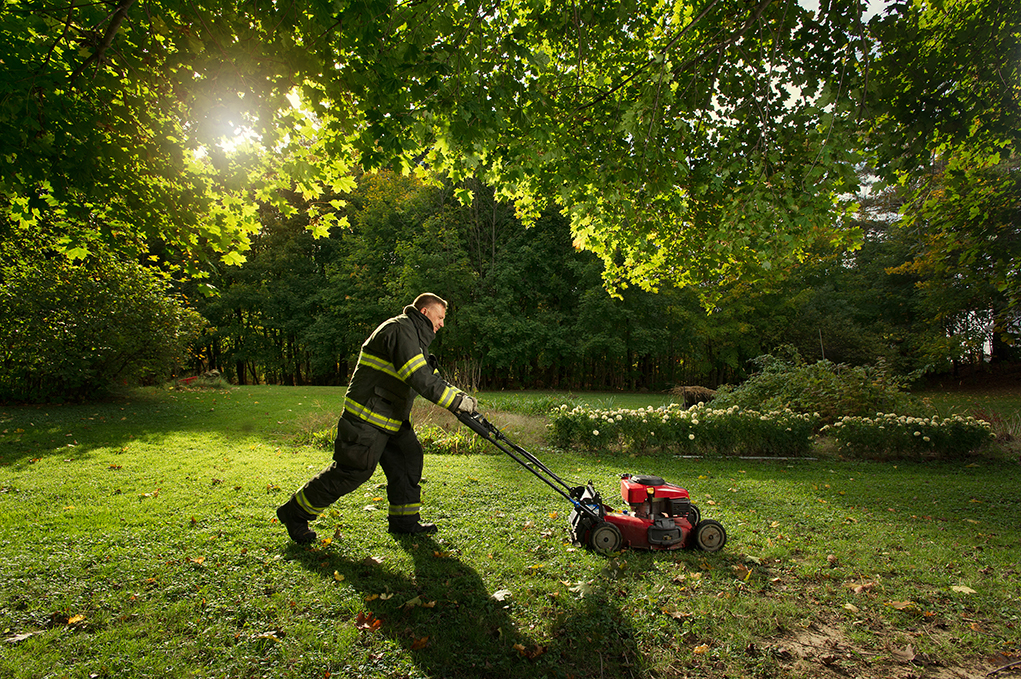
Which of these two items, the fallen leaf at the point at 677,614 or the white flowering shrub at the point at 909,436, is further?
the white flowering shrub at the point at 909,436

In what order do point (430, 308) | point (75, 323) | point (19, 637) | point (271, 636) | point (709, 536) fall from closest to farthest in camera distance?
point (19, 637)
point (271, 636)
point (709, 536)
point (430, 308)
point (75, 323)

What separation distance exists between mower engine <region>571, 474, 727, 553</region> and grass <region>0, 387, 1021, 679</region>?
0.41 feet

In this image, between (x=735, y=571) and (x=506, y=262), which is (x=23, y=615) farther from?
(x=506, y=262)

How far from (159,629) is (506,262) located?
23458 millimetres

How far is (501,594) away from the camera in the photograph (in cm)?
333

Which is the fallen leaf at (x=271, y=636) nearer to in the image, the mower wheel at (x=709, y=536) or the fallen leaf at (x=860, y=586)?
→ the mower wheel at (x=709, y=536)

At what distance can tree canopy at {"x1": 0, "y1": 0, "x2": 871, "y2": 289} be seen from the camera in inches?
157

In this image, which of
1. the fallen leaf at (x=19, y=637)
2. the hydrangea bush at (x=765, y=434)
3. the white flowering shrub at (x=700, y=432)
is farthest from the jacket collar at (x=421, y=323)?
the white flowering shrub at (x=700, y=432)

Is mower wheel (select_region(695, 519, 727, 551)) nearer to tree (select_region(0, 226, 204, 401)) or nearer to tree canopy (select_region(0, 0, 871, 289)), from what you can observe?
tree canopy (select_region(0, 0, 871, 289))

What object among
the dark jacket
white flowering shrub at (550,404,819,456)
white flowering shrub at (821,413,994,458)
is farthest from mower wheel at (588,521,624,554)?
white flowering shrub at (821,413,994,458)

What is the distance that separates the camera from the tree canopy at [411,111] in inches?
157

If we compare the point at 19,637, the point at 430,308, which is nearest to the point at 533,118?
the point at 430,308

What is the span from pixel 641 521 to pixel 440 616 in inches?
71.3

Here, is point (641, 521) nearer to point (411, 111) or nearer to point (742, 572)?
point (742, 572)
